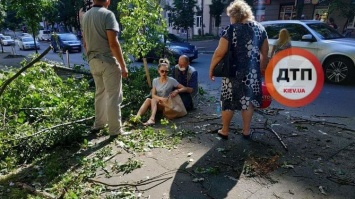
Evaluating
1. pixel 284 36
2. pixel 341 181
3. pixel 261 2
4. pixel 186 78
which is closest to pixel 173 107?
pixel 186 78

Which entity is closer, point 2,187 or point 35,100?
point 2,187

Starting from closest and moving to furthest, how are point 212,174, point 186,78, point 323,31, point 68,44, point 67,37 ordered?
point 212,174, point 186,78, point 323,31, point 68,44, point 67,37

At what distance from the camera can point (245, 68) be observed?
342cm

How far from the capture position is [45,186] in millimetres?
2885

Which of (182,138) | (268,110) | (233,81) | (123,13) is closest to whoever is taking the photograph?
(233,81)

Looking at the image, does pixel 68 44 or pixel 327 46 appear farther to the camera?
pixel 68 44

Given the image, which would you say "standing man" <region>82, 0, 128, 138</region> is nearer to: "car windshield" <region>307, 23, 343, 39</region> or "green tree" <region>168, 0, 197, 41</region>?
"car windshield" <region>307, 23, 343, 39</region>

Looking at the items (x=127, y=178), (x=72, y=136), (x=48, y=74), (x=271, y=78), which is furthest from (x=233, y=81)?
(x=48, y=74)

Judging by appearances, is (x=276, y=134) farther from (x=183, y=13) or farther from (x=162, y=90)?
(x=183, y=13)

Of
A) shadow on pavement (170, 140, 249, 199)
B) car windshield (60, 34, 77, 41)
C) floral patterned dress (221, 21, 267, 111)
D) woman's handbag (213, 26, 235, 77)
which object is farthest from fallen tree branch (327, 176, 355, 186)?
car windshield (60, 34, 77, 41)

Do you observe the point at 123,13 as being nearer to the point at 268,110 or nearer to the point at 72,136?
the point at 72,136

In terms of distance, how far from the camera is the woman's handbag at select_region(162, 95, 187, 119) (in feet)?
15.6

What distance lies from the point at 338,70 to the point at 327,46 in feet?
2.31

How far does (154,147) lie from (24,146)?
5.82ft
